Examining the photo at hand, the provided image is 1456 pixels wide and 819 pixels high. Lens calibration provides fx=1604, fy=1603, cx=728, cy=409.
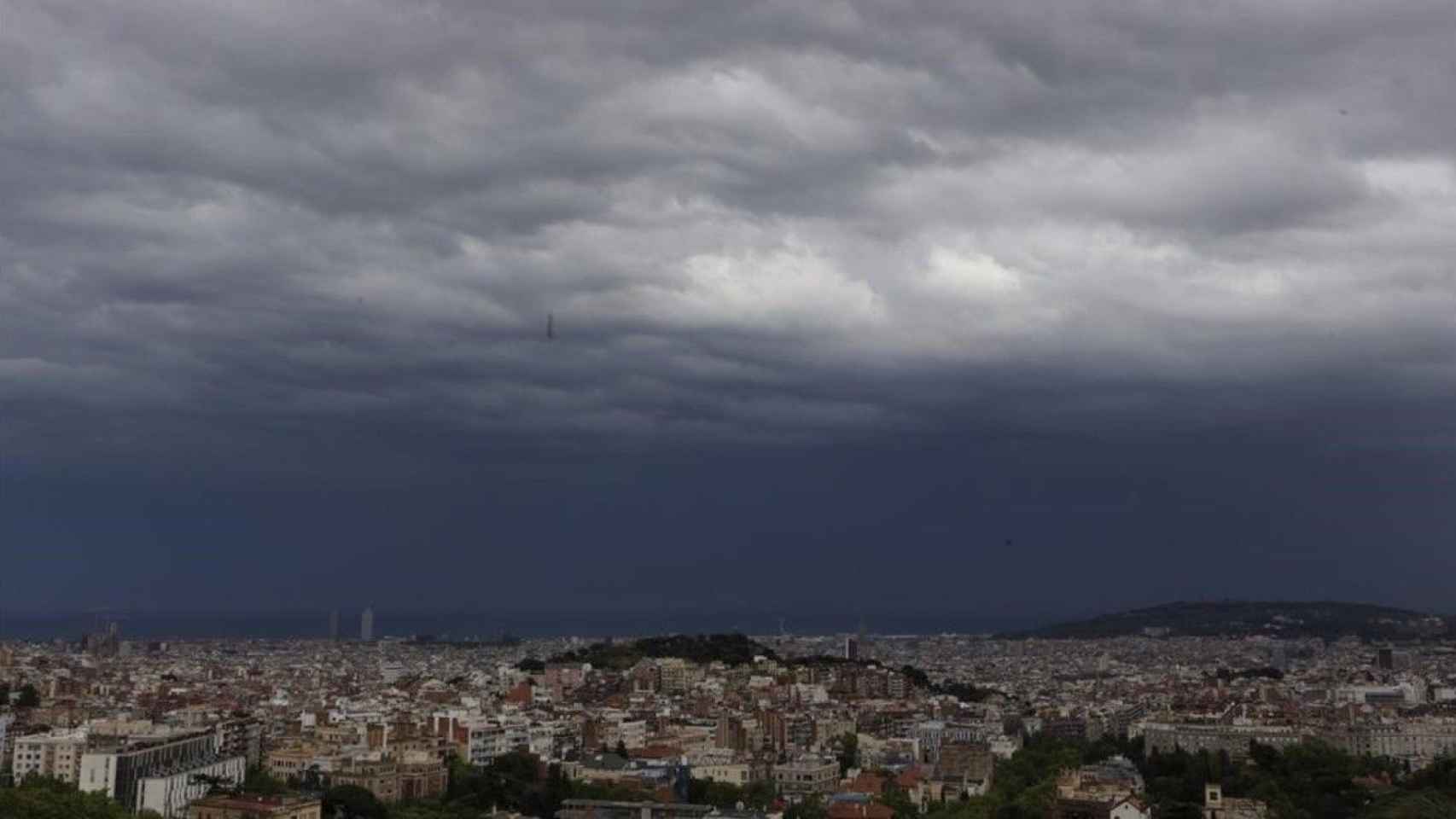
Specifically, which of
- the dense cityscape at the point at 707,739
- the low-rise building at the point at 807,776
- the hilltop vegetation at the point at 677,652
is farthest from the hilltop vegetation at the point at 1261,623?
the low-rise building at the point at 807,776

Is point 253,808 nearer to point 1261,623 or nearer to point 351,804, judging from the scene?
point 351,804

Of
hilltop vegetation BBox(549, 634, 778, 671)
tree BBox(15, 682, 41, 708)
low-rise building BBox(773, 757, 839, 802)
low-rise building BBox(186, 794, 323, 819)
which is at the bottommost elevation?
low-rise building BBox(773, 757, 839, 802)

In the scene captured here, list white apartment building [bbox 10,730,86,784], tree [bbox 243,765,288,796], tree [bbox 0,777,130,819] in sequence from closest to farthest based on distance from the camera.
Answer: tree [bbox 0,777,130,819], tree [bbox 243,765,288,796], white apartment building [bbox 10,730,86,784]

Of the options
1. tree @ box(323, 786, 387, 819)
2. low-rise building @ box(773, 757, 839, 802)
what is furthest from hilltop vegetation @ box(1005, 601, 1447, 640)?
tree @ box(323, 786, 387, 819)

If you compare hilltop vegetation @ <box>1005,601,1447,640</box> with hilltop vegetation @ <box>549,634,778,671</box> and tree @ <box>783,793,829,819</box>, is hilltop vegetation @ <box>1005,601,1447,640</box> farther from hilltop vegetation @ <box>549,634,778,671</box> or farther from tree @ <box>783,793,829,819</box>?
tree @ <box>783,793,829,819</box>

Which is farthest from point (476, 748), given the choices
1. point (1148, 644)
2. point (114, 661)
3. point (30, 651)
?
point (1148, 644)

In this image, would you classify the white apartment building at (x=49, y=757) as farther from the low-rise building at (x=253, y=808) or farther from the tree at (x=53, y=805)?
the tree at (x=53, y=805)
